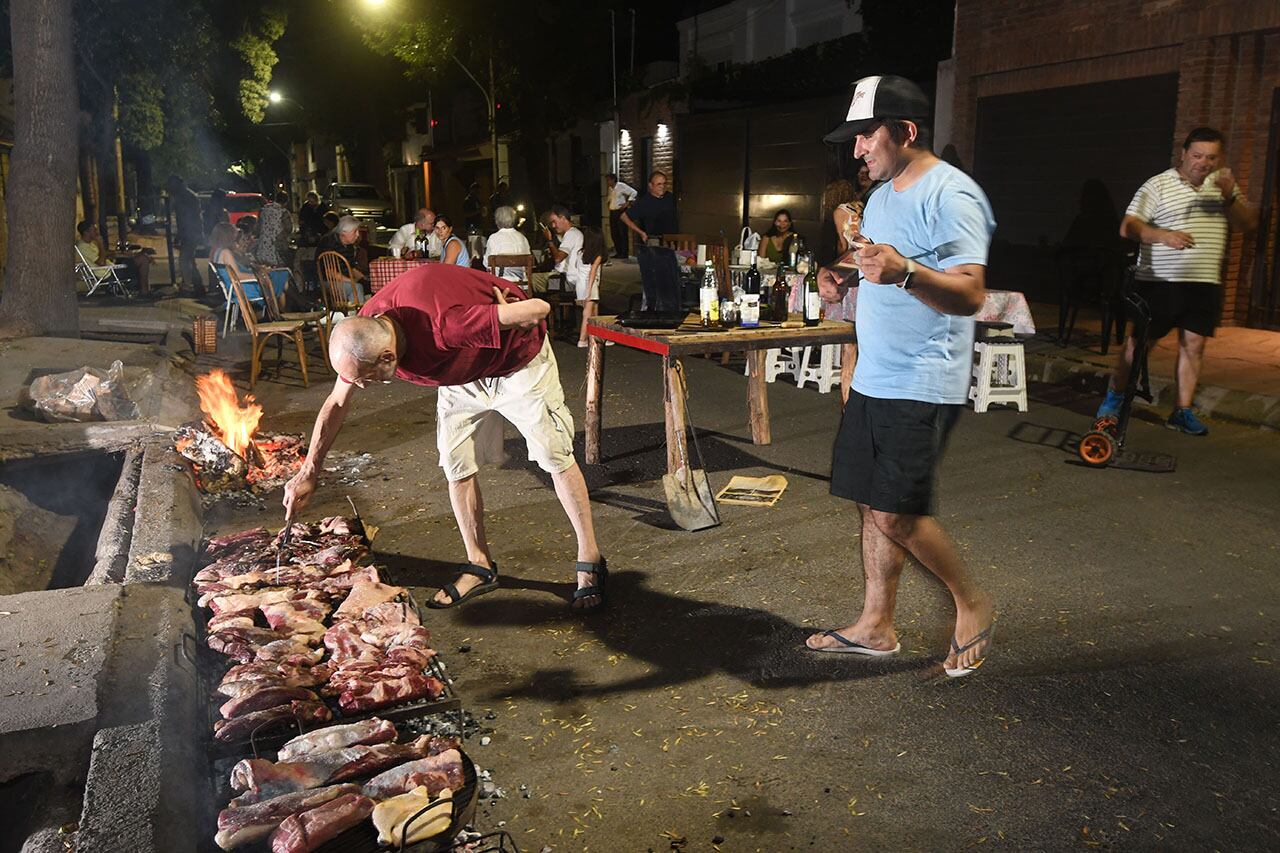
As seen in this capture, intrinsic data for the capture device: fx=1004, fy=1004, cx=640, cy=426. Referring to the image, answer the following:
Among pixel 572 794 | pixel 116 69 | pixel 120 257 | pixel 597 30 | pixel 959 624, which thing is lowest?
Answer: pixel 572 794

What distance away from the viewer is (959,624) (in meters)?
4.16

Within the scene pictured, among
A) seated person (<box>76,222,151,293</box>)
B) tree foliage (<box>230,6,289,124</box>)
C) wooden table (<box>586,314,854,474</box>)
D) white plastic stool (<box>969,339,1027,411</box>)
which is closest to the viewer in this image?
wooden table (<box>586,314,854,474</box>)

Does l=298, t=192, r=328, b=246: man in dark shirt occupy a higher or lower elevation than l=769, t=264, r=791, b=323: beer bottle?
higher

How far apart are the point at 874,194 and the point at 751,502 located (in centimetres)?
302

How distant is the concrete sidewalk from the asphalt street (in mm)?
1094

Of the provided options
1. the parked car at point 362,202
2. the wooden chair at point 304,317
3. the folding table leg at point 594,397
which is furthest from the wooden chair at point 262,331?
the parked car at point 362,202

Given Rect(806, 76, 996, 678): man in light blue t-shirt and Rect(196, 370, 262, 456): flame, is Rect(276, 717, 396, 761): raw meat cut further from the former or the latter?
Rect(196, 370, 262, 456): flame

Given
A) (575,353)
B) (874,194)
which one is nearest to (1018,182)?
(575,353)

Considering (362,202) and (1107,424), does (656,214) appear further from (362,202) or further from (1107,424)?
(362,202)

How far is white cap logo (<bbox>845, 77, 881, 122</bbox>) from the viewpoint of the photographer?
3.78 m

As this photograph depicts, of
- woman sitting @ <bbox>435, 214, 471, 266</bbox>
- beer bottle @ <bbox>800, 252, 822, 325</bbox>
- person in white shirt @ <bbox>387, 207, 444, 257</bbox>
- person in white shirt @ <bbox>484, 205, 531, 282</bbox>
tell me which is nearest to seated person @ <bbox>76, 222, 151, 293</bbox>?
person in white shirt @ <bbox>387, 207, 444, 257</bbox>

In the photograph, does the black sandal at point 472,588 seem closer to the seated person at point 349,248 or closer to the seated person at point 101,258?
the seated person at point 349,248

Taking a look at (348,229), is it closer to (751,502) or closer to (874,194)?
(751,502)

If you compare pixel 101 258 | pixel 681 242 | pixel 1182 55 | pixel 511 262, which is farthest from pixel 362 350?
pixel 101 258
